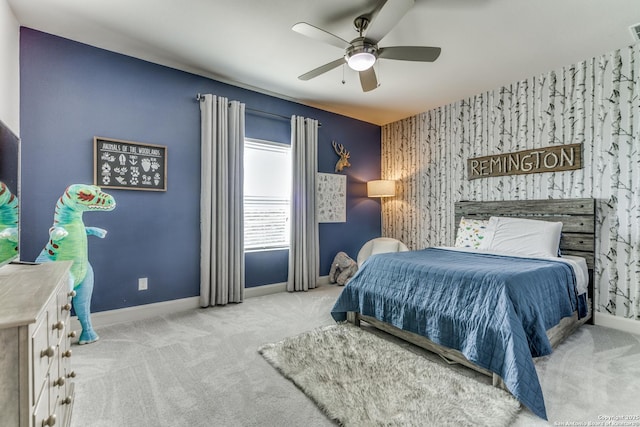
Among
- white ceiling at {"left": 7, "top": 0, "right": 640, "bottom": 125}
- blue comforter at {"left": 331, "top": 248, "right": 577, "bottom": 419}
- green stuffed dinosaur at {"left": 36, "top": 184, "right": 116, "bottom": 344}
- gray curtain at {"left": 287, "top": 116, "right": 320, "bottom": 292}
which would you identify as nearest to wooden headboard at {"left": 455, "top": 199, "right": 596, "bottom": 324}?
blue comforter at {"left": 331, "top": 248, "right": 577, "bottom": 419}

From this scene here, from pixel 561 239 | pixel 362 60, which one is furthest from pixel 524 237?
pixel 362 60

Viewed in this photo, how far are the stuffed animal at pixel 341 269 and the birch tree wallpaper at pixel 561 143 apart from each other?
42.1 inches

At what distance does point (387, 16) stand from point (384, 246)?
2880 mm

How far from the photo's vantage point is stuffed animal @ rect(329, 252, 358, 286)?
430cm

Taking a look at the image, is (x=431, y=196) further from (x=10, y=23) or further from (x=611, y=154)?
(x=10, y=23)

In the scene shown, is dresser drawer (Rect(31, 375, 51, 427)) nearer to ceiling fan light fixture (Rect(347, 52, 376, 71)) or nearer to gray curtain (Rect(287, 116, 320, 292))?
ceiling fan light fixture (Rect(347, 52, 376, 71))

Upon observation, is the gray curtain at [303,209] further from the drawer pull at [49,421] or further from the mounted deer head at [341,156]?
the drawer pull at [49,421]

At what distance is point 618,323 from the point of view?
8.98 feet

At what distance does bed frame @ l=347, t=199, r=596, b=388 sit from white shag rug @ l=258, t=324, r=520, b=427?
11cm

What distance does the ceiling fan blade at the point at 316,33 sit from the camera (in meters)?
1.96

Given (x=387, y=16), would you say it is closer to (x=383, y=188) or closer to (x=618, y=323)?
(x=383, y=188)

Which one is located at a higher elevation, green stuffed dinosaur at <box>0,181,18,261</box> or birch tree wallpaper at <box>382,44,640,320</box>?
birch tree wallpaper at <box>382,44,640,320</box>

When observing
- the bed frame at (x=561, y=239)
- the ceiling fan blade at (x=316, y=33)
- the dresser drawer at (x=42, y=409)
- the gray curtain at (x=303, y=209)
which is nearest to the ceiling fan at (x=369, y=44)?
the ceiling fan blade at (x=316, y=33)

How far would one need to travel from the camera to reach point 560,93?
123 inches
